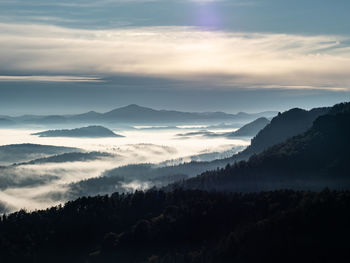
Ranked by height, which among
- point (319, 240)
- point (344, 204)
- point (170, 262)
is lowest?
point (170, 262)

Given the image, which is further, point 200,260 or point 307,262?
point 200,260

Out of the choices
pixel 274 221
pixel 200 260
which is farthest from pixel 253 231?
pixel 200 260

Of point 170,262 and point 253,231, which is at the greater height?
point 253,231

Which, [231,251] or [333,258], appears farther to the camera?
[231,251]

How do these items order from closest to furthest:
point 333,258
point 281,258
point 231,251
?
point 333,258 → point 281,258 → point 231,251

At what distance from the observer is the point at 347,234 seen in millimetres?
180750

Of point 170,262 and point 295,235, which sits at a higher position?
point 295,235

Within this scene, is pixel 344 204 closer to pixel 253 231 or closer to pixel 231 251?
pixel 253 231

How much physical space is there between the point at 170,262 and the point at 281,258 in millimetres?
51772

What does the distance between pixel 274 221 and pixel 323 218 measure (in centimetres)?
2211

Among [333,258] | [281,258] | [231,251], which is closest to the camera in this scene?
[333,258]

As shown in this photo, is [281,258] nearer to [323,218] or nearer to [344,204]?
[323,218]

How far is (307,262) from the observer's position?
169125 mm

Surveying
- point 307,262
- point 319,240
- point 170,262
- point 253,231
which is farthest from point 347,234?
point 170,262
